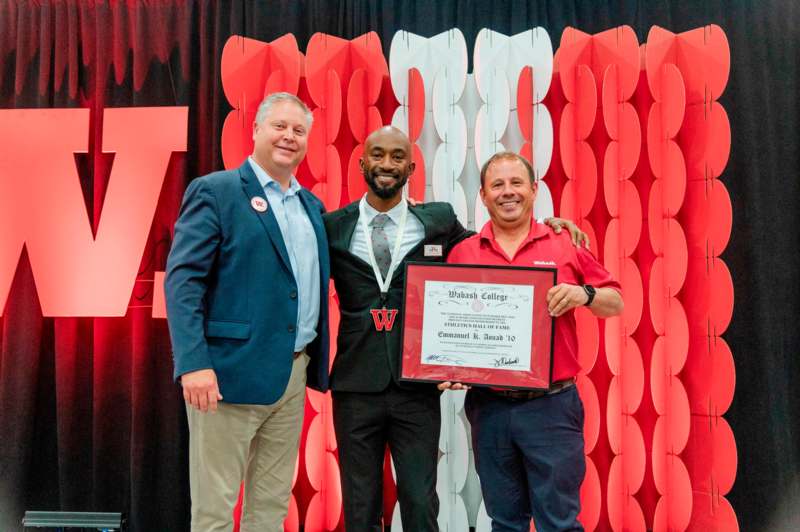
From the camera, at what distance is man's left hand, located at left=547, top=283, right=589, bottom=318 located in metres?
1.77

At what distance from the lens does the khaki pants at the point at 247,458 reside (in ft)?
5.95

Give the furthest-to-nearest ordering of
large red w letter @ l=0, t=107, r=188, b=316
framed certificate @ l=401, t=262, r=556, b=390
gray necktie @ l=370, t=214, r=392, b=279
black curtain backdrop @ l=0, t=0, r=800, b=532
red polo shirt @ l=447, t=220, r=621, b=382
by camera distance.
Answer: large red w letter @ l=0, t=107, r=188, b=316 → black curtain backdrop @ l=0, t=0, r=800, b=532 → gray necktie @ l=370, t=214, r=392, b=279 → red polo shirt @ l=447, t=220, r=621, b=382 → framed certificate @ l=401, t=262, r=556, b=390

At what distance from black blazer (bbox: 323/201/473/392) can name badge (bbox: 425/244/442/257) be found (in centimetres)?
2

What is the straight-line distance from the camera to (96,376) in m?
3.13

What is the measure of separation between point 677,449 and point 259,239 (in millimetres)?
2342

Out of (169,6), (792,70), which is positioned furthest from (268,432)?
(792,70)

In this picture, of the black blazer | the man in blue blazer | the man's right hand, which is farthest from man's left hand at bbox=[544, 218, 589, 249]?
the man's right hand

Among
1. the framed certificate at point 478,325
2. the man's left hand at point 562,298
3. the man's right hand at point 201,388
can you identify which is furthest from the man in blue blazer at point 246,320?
the man's left hand at point 562,298

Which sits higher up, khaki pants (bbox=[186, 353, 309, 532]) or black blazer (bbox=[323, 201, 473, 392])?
black blazer (bbox=[323, 201, 473, 392])

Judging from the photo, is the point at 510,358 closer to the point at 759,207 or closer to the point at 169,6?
the point at 759,207

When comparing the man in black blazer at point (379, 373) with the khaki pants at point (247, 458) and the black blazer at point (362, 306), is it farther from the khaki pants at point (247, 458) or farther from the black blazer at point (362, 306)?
the khaki pants at point (247, 458)

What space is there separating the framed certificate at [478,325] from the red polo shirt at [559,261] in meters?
0.12
